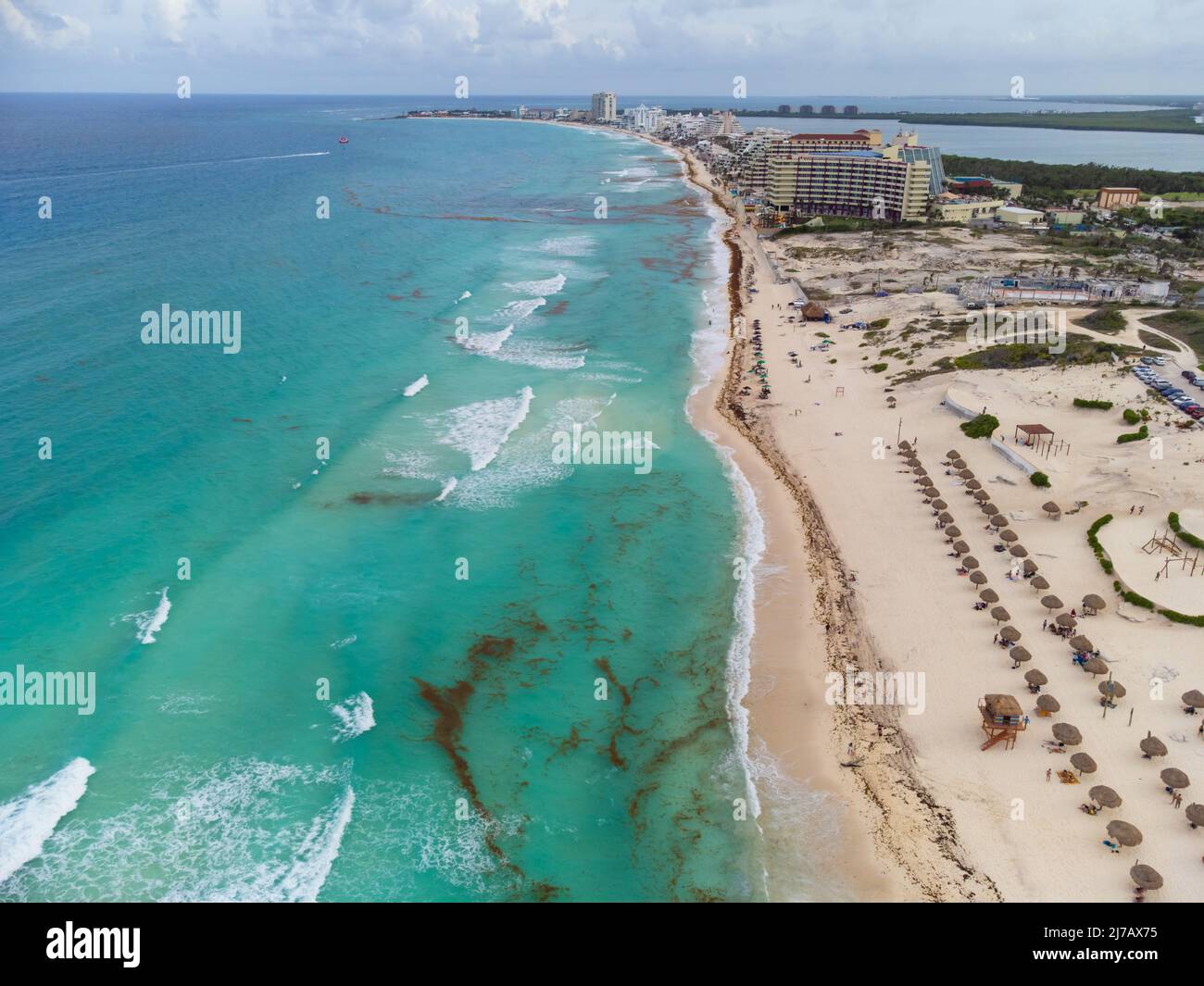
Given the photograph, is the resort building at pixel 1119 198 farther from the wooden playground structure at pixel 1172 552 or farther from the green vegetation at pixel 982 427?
the wooden playground structure at pixel 1172 552

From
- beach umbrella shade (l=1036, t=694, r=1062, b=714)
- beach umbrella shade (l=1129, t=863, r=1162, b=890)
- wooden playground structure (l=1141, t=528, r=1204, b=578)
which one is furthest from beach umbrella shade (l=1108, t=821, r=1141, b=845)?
wooden playground structure (l=1141, t=528, r=1204, b=578)

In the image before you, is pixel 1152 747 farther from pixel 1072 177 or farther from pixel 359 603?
pixel 1072 177

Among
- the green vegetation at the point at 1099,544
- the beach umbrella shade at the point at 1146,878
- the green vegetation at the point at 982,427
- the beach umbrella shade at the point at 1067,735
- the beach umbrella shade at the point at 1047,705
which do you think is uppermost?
the green vegetation at the point at 982,427

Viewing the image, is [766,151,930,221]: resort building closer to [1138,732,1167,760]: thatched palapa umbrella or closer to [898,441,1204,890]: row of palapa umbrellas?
[898,441,1204,890]: row of palapa umbrellas

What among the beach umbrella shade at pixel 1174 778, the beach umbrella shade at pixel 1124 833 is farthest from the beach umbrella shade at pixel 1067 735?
the beach umbrella shade at pixel 1124 833
